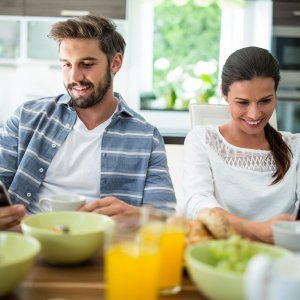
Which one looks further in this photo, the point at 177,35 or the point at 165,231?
the point at 177,35

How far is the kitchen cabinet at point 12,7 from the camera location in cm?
469

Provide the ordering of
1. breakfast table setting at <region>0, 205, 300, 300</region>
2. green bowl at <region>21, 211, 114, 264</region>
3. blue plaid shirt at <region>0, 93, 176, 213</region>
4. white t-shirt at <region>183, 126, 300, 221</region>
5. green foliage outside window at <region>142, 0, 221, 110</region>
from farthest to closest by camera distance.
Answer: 1. green foliage outside window at <region>142, 0, 221, 110</region>
2. blue plaid shirt at <region>0, 93, 176, 213</region>
3. white t-shirt at <region>183, 126, 300, 221</region>
4. green bowl at <region>21, 211, 114, 264</region>
5. breakfast table setting at <region>0, 205, 300, 300</region>

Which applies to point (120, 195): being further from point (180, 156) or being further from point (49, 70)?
point (49, 70)

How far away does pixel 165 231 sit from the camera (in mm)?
978

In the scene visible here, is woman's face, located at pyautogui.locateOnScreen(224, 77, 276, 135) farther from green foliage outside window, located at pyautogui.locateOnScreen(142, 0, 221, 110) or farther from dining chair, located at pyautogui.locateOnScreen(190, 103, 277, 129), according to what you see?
green foliage outside window, located at pyautogui.locateOnScreen(142, 0, 221, 110)

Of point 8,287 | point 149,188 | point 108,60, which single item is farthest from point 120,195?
point 8,287

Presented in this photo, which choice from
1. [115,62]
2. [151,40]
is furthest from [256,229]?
[151,40]

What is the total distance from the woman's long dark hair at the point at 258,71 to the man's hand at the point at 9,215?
0.86 m

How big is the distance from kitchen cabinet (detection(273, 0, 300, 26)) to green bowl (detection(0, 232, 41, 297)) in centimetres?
414

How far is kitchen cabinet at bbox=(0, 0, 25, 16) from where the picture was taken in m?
4.69

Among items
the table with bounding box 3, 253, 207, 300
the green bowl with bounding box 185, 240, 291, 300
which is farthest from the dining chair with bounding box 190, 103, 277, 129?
the green bowl with bounding box 185, 240, 291, 300

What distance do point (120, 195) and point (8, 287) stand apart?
1017mm

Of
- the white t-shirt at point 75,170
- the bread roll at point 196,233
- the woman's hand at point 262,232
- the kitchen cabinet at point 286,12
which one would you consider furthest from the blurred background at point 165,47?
the bread roll at point 196,233

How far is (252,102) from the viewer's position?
5.75ft
